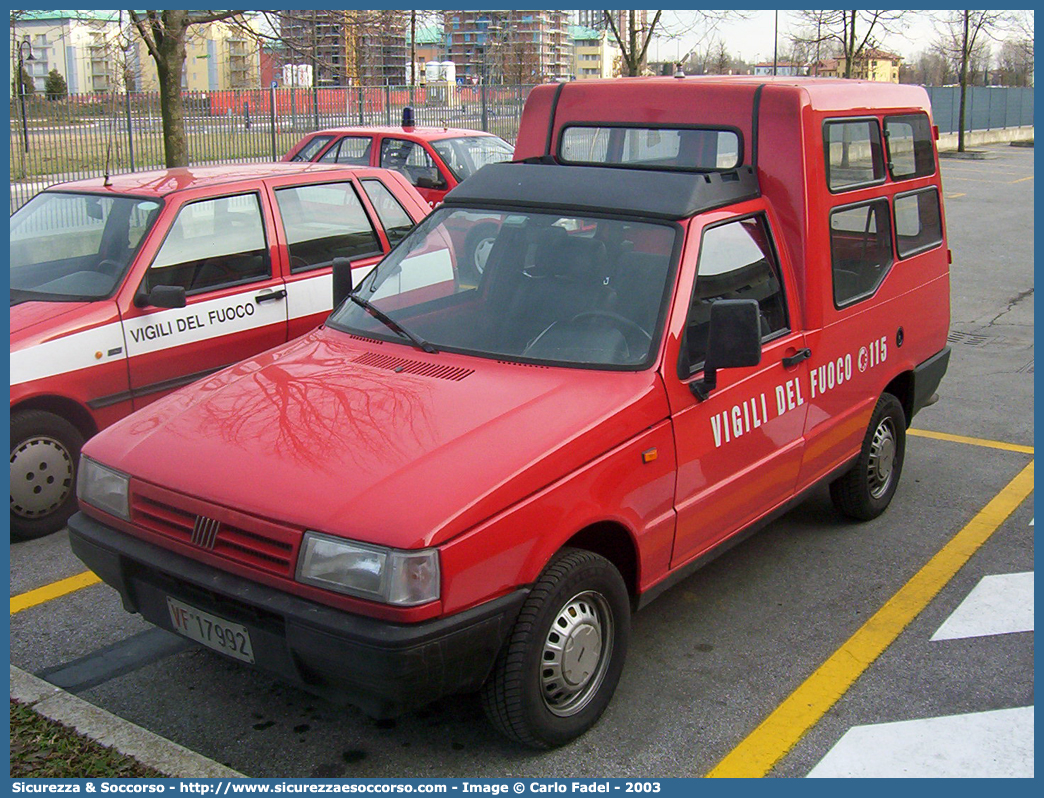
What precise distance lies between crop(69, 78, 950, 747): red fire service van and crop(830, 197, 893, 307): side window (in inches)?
0.8

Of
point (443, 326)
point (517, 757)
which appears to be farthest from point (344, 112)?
point (517, 757)

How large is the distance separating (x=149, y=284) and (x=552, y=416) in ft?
10.3

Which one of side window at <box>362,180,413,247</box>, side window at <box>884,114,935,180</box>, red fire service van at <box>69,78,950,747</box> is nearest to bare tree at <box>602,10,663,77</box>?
side window at <box>362,180,413,247</box>

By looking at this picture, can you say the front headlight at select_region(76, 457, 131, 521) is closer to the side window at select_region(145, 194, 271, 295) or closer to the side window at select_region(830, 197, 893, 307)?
the side window at select_region(145, 194, 271, 295)

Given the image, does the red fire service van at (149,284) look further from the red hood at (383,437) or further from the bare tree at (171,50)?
the bare tree at (171,50)

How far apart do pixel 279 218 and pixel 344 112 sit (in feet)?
51.1

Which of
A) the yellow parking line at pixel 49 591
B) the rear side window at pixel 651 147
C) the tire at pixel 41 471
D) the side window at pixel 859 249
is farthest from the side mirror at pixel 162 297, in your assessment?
the side window at pixel 859 249

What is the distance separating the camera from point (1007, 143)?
46406 mm

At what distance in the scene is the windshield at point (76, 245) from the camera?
573cm

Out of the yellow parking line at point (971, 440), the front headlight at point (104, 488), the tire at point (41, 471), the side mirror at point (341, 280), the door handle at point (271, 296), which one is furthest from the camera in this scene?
the yellow parking line at point (971, 440)

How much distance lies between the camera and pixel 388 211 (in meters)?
7.21

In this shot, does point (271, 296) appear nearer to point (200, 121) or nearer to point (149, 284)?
point (149, 284)

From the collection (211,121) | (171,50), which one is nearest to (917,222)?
(171,50)
